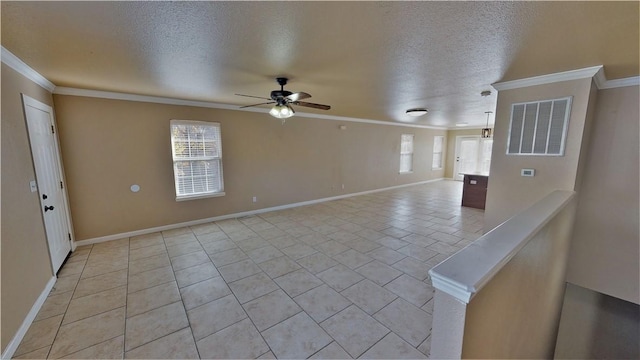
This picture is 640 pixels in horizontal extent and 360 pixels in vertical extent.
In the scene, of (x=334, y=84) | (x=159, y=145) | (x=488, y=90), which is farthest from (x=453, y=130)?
(x=159, y=145)

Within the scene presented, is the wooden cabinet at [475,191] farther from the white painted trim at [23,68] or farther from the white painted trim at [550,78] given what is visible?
the white painted trim at [23,68]

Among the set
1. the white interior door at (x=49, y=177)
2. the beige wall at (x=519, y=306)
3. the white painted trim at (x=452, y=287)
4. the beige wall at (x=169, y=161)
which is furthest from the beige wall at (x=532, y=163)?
the white interior door at (x=49, y=177)

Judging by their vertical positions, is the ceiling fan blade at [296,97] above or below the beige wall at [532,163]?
above

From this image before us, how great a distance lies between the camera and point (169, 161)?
432 cm

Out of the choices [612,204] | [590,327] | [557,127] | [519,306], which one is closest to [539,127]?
[557,127]

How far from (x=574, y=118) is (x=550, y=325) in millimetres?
2344

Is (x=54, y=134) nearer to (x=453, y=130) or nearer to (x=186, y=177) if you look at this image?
(x=186, y=177)

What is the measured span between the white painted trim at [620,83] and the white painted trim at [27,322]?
248 inches

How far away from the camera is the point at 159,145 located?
13.8ft

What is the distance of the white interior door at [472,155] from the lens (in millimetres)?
9523

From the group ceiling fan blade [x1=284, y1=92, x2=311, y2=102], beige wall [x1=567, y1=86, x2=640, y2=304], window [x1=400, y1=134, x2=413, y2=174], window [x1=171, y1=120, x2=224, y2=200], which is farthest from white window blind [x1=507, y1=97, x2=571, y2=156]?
window [x1=400, y1=134, x2=413, y2=174]

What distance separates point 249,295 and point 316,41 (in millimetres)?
2483

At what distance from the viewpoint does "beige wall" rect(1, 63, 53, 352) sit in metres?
1.90

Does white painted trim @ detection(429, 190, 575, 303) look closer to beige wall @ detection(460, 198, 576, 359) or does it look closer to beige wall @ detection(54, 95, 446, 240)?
beige wall @ detection(460, 198, 576, 359)
